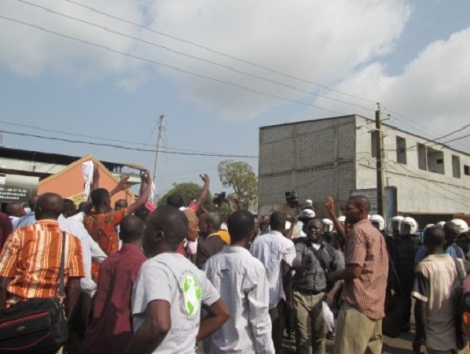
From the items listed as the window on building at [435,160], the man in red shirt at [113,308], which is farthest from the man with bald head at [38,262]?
the window on building at [435,160]

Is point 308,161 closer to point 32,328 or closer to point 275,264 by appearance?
point 275,264

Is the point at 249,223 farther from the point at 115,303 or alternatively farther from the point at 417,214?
the point at 417,214

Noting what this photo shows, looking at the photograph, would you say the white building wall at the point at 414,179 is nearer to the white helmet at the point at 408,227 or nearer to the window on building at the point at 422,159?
the window on building at the point at 422,159

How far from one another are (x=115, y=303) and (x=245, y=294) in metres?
0.94

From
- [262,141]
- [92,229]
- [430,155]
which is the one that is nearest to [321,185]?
[262,141]

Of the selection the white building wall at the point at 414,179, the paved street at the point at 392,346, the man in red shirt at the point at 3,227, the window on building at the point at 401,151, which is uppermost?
the window on building at the point at 401,151

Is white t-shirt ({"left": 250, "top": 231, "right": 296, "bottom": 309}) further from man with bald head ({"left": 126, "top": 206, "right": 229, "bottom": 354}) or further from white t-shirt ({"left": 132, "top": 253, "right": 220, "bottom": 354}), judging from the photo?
white t-shirt ({"left": 132, "top": 253, "right": 220, "bottom": 354})

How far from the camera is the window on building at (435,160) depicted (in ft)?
116

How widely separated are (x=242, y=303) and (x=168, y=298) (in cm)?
134

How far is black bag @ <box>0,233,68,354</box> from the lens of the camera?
8.28 ft

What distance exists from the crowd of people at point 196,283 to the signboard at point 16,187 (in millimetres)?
13255

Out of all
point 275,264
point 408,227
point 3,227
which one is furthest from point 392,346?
point 3,227

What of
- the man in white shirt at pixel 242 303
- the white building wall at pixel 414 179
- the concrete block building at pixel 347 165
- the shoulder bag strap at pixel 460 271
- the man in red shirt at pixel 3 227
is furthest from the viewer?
the white building wall at pixel 414 179

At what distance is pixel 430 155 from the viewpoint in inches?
1417
